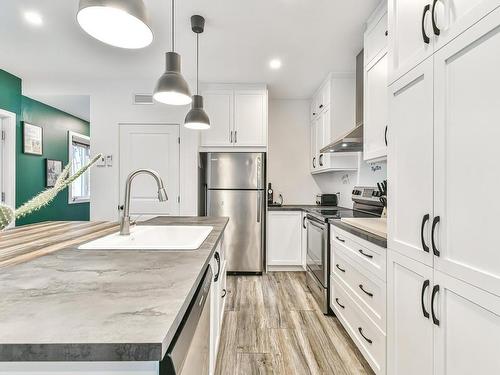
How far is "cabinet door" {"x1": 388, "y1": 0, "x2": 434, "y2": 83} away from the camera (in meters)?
1.18

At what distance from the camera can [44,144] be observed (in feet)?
15.0

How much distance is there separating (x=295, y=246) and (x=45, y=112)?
4572mm

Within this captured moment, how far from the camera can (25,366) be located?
491mm

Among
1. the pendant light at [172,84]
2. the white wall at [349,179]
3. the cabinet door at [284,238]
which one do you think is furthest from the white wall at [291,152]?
the pendant light at [172,84]

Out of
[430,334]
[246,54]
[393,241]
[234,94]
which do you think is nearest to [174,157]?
[234,94]

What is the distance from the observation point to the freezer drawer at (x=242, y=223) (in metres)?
3.68

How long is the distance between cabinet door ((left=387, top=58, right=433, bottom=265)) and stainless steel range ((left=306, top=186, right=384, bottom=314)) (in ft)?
3.78

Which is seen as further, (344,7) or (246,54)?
(246,54)

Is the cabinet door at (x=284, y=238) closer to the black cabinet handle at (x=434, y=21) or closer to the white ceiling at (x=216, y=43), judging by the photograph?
the white ceiling at (x=216, y=43)

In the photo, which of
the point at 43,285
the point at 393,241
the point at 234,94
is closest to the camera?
the point at 43,285

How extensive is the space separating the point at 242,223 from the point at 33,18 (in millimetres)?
2871

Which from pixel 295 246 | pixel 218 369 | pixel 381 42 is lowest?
pixel 218 369

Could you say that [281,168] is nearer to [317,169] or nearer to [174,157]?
[317,169]

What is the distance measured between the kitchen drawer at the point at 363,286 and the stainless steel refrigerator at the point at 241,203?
145cm
